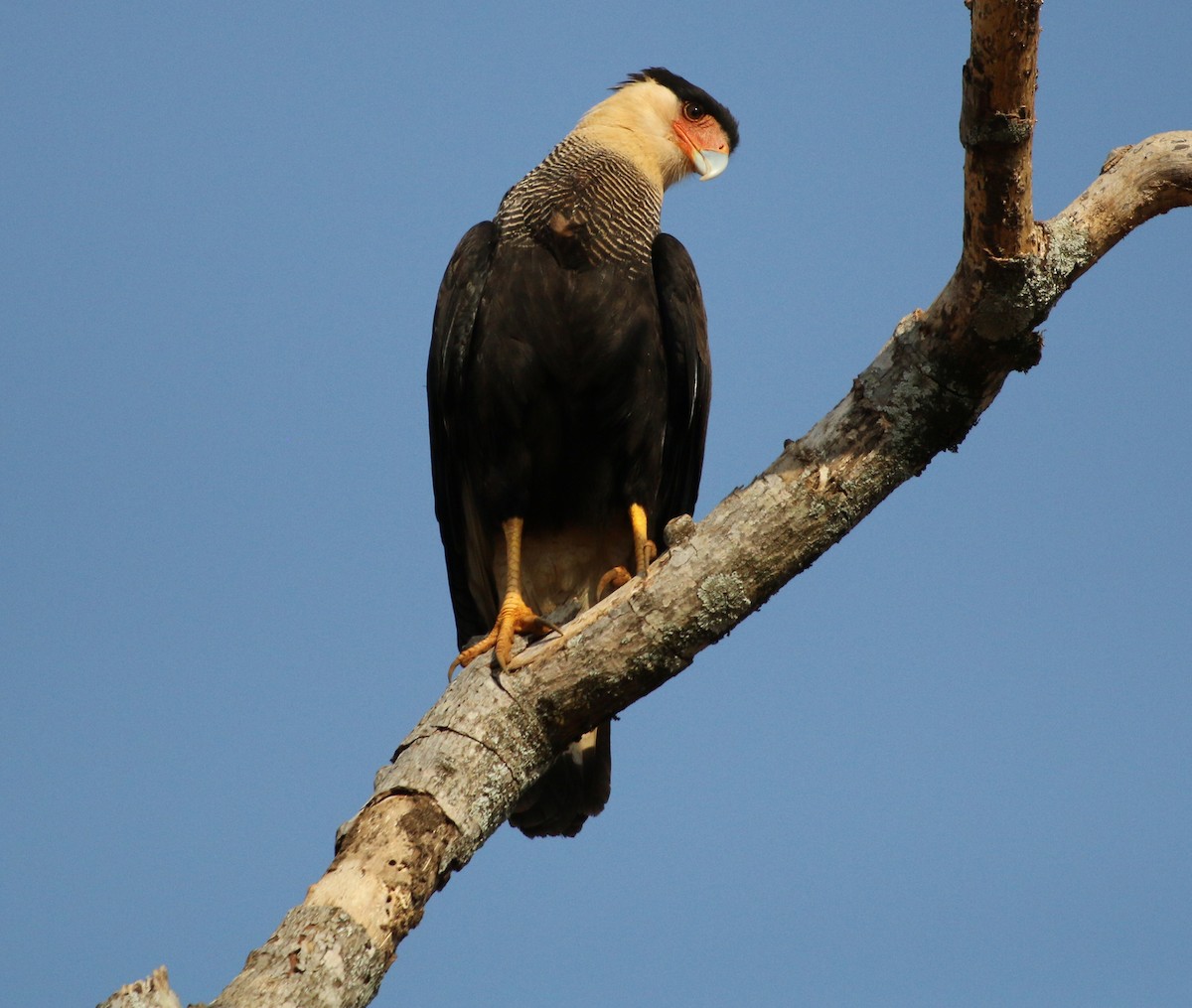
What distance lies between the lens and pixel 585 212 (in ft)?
14.4

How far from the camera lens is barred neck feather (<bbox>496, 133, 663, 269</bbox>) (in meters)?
4.31

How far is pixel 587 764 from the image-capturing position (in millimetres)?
4215

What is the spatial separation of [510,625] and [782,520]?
0.94m

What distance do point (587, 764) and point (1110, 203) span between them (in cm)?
227

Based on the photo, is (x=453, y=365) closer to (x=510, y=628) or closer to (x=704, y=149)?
(x=510, y=628)

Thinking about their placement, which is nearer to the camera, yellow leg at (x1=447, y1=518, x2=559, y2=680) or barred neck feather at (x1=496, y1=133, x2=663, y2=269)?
yellow leg at (x1=447, y1=518, x2=559, y2=680)

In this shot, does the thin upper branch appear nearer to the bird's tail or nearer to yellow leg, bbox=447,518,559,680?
yellow leg, bbox=447,518,559,680

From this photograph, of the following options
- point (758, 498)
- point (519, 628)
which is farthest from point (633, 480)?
point (758, 498)

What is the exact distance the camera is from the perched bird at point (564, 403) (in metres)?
4.16

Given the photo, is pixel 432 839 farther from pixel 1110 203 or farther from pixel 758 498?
pixel 1110 203

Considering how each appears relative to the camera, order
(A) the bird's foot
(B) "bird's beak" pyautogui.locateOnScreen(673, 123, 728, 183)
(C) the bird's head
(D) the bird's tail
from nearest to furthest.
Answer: (A) the bird's foot
(D) the bird's tail
(C) the bird's head
(B) "bird's beak" pyautogui.locateOnScreen(673, 123, 728, 183)

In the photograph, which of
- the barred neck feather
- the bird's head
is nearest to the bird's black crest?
the bird's head

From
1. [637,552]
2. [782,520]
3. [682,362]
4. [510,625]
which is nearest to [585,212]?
[682,362]

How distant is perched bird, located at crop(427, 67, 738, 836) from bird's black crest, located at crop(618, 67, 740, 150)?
0.84m
